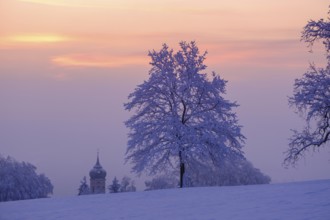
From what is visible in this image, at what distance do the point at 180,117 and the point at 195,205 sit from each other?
18.0 m

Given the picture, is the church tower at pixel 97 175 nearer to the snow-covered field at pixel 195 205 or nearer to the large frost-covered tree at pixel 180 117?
the large frost-covered tree at pixel 180 117

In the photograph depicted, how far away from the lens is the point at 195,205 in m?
18.4

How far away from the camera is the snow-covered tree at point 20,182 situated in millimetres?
61906

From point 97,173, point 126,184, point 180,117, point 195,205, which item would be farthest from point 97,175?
point 195,205

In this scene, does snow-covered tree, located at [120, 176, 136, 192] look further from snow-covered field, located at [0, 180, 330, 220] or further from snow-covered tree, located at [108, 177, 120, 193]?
snow-covered field, located at [0, 180, 330, 220]

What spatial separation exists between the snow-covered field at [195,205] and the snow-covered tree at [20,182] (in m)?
40.3

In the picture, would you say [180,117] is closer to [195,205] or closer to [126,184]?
[195,205]

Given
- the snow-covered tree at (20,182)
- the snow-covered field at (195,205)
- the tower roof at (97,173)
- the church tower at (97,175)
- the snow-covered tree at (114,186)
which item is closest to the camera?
the snow-covered field at (195,205)

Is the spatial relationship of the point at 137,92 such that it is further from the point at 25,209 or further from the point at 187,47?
the point at 25,209

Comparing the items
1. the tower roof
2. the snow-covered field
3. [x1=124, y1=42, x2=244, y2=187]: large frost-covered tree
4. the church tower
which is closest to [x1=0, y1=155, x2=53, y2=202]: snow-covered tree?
[x1=124, y1=42, x2=244, y2=187]: large frost-covered tree

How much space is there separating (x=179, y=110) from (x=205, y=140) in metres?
2.61

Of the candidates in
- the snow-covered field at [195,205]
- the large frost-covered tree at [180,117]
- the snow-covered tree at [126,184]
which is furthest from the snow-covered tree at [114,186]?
the snow-covered field at [195,205]

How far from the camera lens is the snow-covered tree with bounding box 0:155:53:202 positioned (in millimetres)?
61906

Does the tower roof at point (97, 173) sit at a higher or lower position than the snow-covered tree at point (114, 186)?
higher
